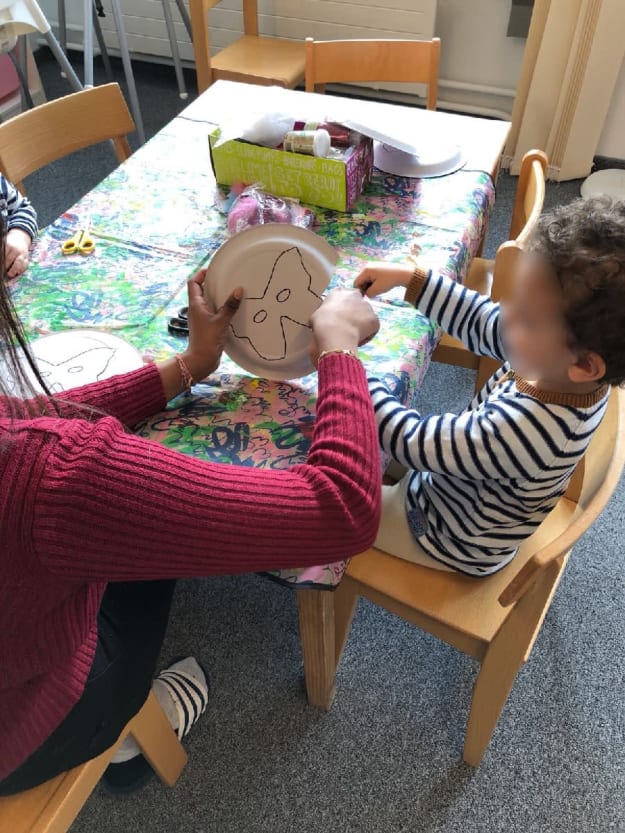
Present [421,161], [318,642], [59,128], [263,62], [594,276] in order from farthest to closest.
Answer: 1. [263,62]
2. [59,128]
3. [421,161]
4. [318,642]
5. [594,276]

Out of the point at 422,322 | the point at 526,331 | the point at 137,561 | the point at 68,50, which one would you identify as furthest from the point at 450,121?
the point at 68,50

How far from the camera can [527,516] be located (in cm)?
90

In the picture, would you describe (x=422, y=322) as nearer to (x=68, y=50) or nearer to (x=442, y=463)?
(x=442, y=463)

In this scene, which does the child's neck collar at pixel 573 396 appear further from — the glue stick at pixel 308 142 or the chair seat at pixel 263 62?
the chair seat at pixel 263 62

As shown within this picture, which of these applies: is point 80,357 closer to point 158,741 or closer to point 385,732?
point 158,741

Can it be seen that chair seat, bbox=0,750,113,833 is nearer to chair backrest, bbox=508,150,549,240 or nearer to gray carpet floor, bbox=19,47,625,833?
gray carpet floor, bbox=19,47,625,833

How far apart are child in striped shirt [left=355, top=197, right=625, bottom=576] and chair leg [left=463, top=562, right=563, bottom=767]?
0.11 metres

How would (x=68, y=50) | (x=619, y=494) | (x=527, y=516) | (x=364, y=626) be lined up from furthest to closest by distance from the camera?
(x=68, y=50)
(x=619, y=494)
(x=364, y=626)
(x=527, y=516)

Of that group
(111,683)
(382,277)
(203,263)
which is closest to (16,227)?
(203,263)

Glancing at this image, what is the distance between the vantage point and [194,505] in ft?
1.96

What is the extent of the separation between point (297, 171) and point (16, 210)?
54cm

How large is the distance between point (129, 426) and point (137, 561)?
1.01 feet

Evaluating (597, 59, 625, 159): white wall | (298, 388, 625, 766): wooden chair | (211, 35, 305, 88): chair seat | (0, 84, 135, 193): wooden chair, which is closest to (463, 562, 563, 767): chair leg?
(298, 388, 625, 766): wooden chair

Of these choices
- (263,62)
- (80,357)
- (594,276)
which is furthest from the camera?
(263,62)
